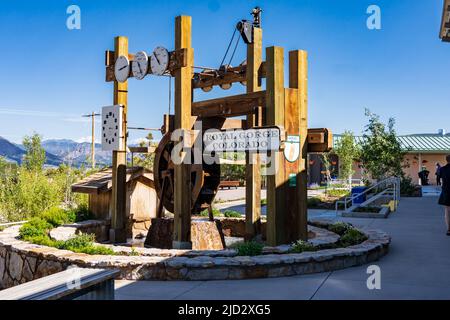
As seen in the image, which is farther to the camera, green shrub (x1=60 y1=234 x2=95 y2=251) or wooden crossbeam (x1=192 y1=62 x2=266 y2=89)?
wooden crossbeam (x1=192 y1=62 x2=266 y2=89)

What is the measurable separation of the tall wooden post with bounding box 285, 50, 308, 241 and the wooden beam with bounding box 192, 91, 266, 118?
0.53 m

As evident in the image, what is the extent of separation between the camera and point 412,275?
243 inches

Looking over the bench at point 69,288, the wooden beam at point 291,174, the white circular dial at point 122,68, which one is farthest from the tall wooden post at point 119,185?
the bench at point 69,288

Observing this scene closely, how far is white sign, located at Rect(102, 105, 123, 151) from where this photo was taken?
9180mm

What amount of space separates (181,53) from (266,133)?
7.11 ft

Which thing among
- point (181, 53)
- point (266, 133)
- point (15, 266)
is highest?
point (181, 53)

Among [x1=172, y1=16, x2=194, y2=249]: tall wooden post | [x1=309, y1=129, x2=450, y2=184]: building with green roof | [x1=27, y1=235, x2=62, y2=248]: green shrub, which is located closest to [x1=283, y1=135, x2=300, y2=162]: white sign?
[x1=172, y1=16, x2=194, y2=249]: tall wooden post

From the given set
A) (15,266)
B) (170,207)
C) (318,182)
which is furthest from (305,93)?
(318,182)

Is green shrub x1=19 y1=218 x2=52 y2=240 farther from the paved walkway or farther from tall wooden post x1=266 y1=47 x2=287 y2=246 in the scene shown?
tall wooden post x1=266 y1=47 x2=287 y2=246

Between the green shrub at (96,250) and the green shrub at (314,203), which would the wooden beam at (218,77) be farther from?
the green shrub at (314,203)

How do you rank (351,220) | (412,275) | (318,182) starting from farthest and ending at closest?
(318,182), (351,220), (412,275)
